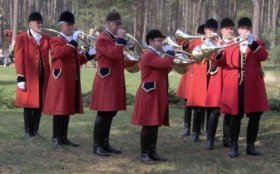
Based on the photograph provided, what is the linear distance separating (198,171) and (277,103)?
746 centimetres

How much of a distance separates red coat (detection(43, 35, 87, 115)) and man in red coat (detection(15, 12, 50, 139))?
0.47 m

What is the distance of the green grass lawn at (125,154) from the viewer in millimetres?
7297

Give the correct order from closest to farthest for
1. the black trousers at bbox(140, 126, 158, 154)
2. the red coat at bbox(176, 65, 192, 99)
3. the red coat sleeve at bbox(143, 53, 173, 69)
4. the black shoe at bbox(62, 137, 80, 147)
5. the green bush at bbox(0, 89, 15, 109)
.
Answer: the red coat sleeve at bbox(143, 53, 173, 69) → the black trousers at bbox(140, 126, 158, 154) → the black shoe at bbox(62, 137, 80, 147) → the red coat at bbox(176, 65, 192, 99) → the green bush at bbox(0, 89, 15, 109)

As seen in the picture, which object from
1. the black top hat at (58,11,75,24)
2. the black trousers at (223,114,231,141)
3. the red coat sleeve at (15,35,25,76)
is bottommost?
Answer: the black trousers at (223,114,231,141)

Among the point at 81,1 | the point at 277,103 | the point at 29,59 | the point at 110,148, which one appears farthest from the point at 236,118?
the point at 81,1

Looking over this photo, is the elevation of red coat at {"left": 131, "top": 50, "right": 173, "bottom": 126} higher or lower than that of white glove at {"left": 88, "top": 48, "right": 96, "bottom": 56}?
lower

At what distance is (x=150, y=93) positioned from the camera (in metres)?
7.55

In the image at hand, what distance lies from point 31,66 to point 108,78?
1.64 meters

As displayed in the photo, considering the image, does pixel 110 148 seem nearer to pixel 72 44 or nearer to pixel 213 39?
pixel 72 44

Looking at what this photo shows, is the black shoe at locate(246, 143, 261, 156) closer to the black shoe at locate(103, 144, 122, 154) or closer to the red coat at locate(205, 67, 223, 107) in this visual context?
the red coat at locate(205, 67, 223, 107)

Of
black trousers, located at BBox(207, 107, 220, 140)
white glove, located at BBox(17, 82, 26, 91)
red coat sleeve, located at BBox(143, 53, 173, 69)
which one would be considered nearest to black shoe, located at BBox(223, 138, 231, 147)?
black trousers, located at BBox(207, 107, 220, 140)

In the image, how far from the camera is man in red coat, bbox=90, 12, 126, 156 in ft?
25.5

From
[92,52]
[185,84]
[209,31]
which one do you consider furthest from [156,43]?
[185,84]

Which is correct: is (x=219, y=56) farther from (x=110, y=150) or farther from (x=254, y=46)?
(x=110, y=150)
